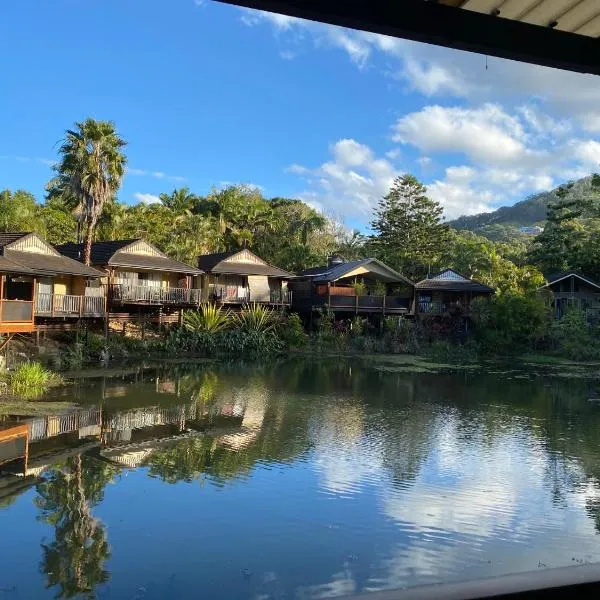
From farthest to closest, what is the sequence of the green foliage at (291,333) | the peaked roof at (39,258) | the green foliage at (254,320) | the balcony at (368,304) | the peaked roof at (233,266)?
the balcony at (368,304)
the peaked roof at (233,266)
the green foliage at (291,333)
the green foliage at (254,320)
the peaked roof at (39,258)

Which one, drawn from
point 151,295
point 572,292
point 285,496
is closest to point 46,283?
point 151,295

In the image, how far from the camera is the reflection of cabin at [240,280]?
34.2 metres

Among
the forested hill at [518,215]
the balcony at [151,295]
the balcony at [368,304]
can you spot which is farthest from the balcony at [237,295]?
the forested hill at [518,215]

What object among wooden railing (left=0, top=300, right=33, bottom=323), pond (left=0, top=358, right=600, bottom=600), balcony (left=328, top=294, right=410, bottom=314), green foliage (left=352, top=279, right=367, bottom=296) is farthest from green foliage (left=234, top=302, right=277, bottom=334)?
wooden railing (left=0, top=300, right=33, bottom=323)

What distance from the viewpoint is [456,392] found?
71.4 ft

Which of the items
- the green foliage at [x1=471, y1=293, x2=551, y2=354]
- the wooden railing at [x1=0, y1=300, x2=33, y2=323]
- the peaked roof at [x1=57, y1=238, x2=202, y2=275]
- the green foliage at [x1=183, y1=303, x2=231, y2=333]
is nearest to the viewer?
the wooden railing at [x1=0, y1=300, x2=33, y2=323]

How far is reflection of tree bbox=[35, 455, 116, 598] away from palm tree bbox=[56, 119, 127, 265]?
18007 mm

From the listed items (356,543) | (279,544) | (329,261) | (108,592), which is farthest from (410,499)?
(329,261)

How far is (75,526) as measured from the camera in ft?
27.2

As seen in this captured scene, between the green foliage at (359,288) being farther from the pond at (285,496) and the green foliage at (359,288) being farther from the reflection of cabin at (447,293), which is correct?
the pond at (285,496)

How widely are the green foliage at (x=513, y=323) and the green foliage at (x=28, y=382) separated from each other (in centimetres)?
2575

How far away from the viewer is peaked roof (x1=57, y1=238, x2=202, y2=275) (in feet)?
96.4

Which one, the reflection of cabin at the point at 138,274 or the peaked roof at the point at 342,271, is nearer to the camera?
the reflection of cabin at the point at 138,274

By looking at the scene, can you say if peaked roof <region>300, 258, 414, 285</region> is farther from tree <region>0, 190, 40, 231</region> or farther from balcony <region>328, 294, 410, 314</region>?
tree <region>0, 190, 40, 231</region>
